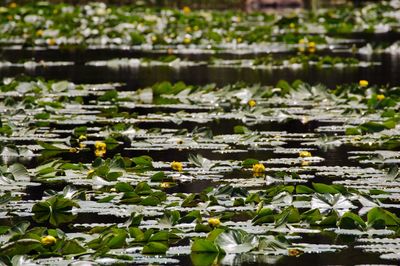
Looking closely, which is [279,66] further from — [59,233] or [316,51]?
[59,233]

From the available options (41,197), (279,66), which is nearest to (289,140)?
(41,197)

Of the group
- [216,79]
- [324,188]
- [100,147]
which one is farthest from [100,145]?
[216,79]

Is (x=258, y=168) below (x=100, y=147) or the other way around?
the other way around

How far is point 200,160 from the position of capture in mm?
7820

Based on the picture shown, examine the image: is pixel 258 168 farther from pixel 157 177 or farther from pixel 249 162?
pixel 157 177

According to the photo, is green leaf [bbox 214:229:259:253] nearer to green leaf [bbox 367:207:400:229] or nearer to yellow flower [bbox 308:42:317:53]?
green leaf [bbox 367:207:400:229]

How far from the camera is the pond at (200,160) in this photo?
5.64 m

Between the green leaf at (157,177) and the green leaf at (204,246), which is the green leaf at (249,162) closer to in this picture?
the green leaf at (157,177)

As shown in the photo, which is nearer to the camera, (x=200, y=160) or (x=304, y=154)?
(x=200, y=160)

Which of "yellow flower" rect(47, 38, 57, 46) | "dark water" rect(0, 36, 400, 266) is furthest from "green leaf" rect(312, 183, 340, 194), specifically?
"yellow flower" rect(47, 38, 57, 46)

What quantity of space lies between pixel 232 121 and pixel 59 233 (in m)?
4.65

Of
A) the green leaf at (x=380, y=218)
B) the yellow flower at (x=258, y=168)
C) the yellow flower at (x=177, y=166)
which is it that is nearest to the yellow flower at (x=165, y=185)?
the yellow flower at (x=177, y=166)

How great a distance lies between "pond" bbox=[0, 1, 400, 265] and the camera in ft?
18.5

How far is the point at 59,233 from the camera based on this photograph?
580 cm
